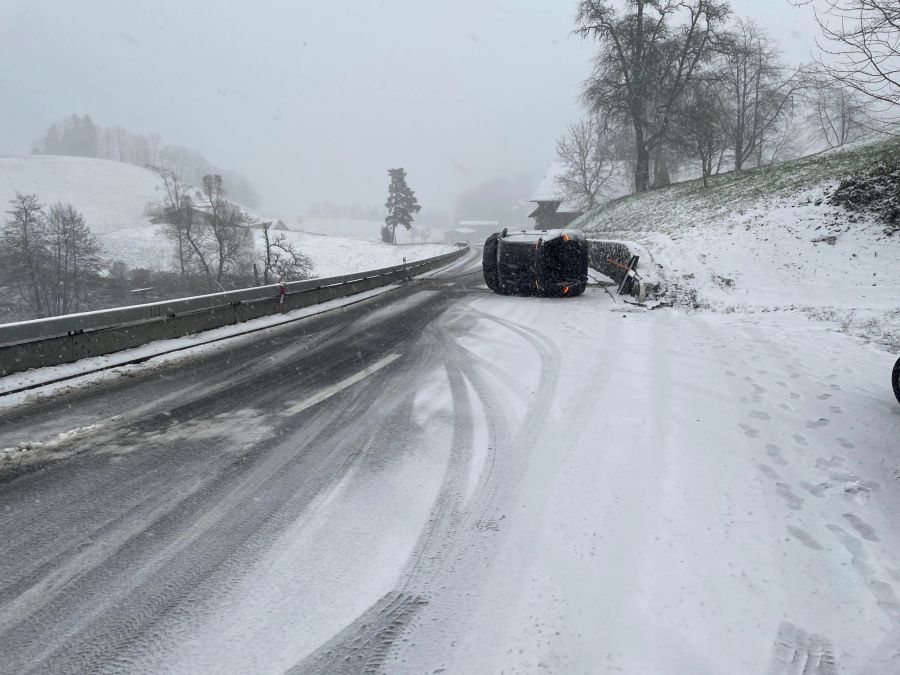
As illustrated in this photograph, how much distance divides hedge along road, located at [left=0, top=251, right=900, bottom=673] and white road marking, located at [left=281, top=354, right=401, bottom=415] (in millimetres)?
64

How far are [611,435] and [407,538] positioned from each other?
7.29 ft

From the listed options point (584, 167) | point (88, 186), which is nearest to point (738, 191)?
point (584, 167)

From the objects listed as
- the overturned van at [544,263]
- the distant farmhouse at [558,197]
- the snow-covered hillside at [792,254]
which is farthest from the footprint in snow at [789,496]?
the distant farmhouse at [558,197]

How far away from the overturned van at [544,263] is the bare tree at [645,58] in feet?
71.7

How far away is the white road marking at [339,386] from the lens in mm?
4799

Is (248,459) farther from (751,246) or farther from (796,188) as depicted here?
(796,188)

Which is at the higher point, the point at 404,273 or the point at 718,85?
the point at 718,85

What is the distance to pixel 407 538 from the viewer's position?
2770 millimetres

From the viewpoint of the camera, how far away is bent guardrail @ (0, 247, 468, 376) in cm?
569

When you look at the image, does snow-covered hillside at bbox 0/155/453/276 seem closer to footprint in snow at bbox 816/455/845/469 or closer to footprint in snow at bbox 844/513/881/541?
footprint in snow at bbox 816/455/845/469

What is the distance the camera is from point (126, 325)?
Result: 7.04 m

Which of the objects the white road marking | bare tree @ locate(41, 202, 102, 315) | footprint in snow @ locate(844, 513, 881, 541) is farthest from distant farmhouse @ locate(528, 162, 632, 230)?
footprint in snow @ locate(844, 513, 881, 541)

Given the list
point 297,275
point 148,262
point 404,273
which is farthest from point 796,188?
point 148,262

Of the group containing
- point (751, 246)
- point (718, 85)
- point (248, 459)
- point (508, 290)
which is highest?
point (718, 85)
